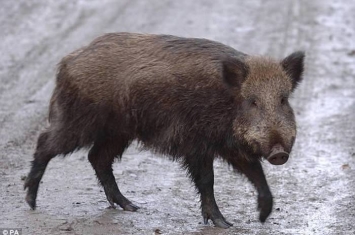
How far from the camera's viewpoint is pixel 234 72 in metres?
7.36

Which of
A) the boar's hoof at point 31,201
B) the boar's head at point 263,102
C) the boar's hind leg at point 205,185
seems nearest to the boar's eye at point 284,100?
the boar's head at point 263,102

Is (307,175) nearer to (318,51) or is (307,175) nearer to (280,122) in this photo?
(280,122)

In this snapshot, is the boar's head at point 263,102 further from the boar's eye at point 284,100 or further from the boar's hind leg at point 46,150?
the boar's hind leg at point 46,150

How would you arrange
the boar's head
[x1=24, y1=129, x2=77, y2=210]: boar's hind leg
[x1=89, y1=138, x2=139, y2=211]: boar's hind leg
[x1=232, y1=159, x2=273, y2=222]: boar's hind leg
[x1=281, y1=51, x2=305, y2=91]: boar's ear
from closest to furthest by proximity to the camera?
the boar's head < [x1=232, y1=159, x2=273, y2=222]: boar's hind leg < [x1=281, y1=51, x2=305, y2=91]: boar's ear < [x1=24, y1=129, x2=77, y2=210]: boar's hind leg < [x1=89, y1=138, x2=139, y2=211]: boar's hind leg

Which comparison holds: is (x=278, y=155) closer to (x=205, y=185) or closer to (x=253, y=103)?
(x=253, y=103)

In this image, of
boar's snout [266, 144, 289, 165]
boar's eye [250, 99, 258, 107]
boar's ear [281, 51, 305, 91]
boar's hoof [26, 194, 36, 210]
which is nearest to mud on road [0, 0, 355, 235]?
boar's hoof [26, 194, 36, 210]

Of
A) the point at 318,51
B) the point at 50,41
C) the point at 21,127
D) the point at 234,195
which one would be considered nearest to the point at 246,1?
the point at 318,51

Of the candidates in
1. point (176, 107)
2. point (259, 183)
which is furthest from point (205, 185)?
point (176, 107)

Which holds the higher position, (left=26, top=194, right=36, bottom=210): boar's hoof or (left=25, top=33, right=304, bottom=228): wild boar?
(left=25, top=33, right=304, bottom=228): wild boar

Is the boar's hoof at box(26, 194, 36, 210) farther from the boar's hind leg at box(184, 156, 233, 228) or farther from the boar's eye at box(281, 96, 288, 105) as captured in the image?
the boar's eye at box(281, 96, 288, 105)

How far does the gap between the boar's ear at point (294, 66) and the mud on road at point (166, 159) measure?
1.16 metres

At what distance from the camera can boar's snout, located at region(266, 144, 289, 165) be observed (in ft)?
22.3

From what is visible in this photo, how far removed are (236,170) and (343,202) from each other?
4.33 ft

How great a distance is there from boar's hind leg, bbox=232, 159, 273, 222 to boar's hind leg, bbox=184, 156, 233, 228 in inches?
9.7
